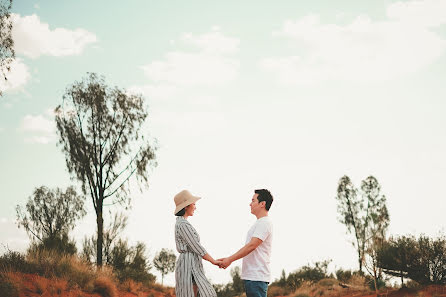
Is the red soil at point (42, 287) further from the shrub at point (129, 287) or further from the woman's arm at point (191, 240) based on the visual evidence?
the woman's arm at point (191, 240)

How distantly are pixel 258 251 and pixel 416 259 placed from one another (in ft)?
37.4

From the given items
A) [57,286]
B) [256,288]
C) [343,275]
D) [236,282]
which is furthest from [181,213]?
[236,282]

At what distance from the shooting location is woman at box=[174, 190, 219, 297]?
466 centimetres

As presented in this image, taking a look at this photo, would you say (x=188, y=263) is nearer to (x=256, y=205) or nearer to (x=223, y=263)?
(x=223, y=263)

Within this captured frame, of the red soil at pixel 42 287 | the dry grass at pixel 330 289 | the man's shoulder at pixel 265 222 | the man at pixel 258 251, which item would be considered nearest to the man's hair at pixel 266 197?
the man at pixel 258 251

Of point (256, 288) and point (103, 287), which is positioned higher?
point (256, 288)

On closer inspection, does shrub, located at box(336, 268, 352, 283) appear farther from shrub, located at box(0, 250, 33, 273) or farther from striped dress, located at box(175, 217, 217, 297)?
striped dress, located at box(175, 217, 217, 297)

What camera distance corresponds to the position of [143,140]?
64.7 feet

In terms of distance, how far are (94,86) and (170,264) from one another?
898 inches

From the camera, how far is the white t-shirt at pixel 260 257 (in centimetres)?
459

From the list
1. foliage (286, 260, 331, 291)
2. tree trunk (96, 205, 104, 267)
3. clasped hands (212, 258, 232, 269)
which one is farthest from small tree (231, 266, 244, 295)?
clasped hands (212, 258, 232, 269)

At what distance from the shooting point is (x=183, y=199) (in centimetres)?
503

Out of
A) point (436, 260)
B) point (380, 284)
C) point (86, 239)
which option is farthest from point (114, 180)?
point (436, 260)

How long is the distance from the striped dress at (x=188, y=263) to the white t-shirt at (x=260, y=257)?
1.57ft
